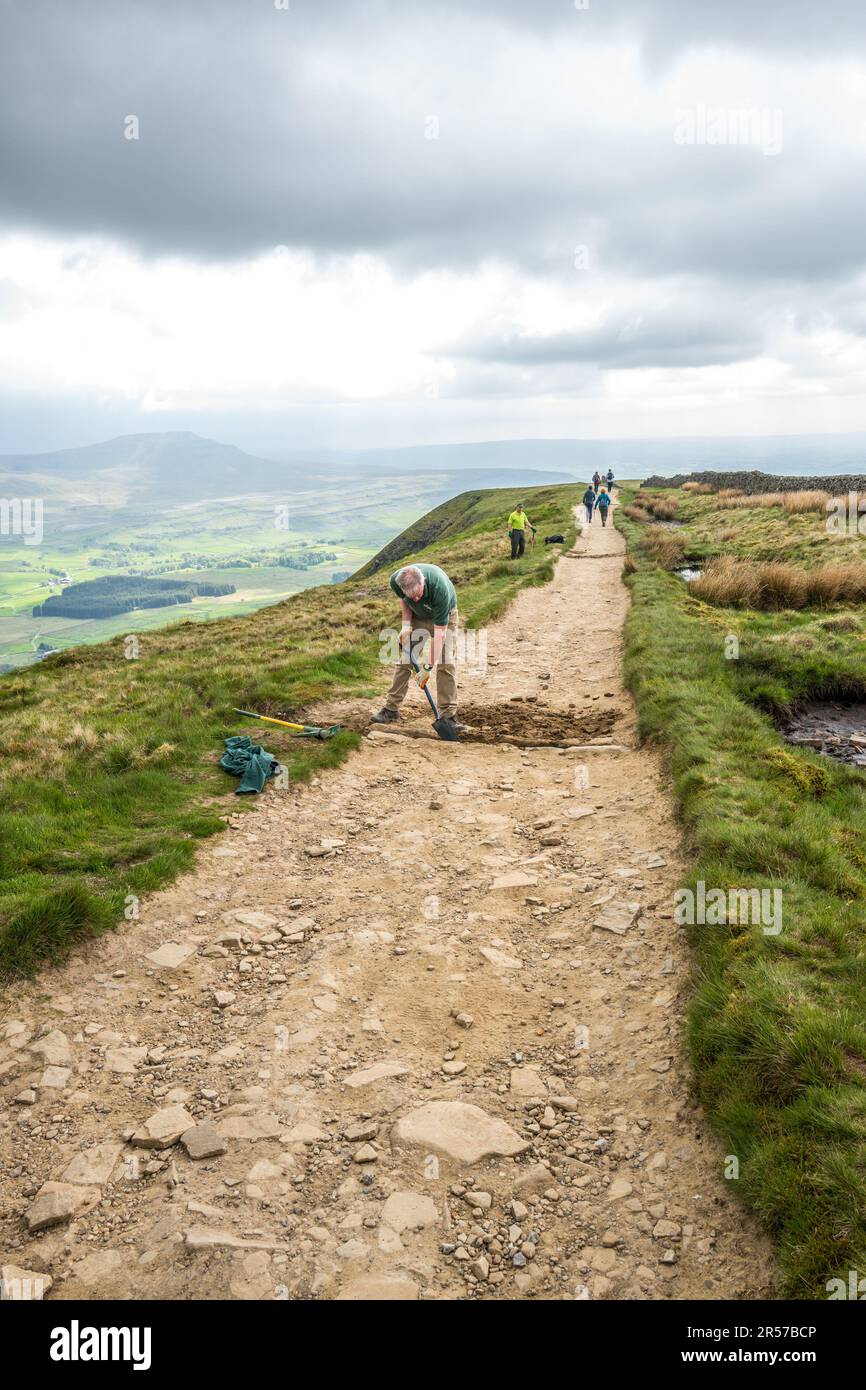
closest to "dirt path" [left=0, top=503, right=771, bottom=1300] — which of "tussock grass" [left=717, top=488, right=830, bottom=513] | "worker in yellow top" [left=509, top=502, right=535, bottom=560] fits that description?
"worker in yellow top" [left=509, top=502, right=535, bottom=560]

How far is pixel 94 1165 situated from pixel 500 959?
11.6 feet

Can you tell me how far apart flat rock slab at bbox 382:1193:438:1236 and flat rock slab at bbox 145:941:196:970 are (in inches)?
125

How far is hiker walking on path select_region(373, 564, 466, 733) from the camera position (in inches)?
499

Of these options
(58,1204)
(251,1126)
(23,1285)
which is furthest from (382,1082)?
(23,1285)

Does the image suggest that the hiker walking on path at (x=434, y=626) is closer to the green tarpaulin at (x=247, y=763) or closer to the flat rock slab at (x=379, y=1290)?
the green tarpaulin at (x=247, y=763)

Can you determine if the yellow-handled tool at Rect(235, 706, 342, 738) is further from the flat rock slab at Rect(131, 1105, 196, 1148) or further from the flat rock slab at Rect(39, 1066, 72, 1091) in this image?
the flat rock slab at Rect(131, 1105, 196, 1148)

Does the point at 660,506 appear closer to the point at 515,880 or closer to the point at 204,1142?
the point at 515,880

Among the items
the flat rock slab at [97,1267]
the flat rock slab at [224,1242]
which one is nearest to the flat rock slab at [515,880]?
the flat rock slab at [224,1242]

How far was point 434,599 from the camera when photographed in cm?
1290

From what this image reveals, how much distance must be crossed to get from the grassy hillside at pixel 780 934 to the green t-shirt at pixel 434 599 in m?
3.78

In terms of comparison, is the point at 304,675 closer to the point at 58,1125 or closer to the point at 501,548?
the point at 58,1125

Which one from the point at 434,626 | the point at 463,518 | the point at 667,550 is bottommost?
the point at 434,626

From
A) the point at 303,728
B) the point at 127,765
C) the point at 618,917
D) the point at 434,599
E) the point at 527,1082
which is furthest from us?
the point at 434,599

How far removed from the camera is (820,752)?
10.9m
